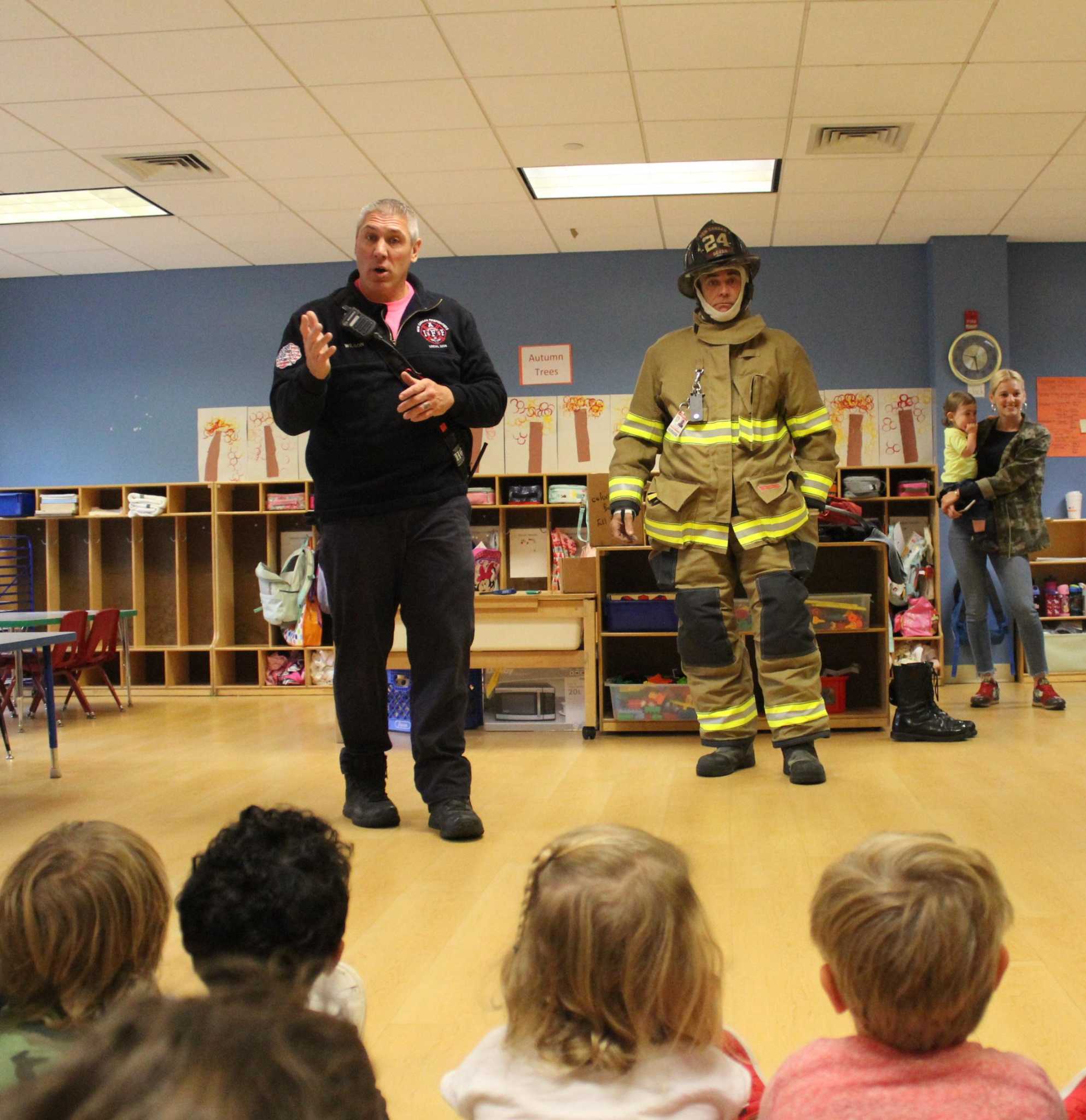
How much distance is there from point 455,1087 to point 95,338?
8034 millimetres

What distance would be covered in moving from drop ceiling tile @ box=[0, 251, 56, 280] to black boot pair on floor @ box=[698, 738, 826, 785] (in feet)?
Result: 19.6

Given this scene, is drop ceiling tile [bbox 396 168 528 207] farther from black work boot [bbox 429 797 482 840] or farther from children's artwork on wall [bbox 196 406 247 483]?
black work boot [bbox 429 797 482 840]

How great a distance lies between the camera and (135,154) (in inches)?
231

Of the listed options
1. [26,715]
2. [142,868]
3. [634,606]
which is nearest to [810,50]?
[634,606]

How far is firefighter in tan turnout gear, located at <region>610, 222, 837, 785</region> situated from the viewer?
152 inches

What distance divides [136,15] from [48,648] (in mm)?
2327

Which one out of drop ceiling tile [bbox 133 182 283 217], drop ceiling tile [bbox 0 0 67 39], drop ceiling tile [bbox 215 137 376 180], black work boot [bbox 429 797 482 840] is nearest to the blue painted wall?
drop ceiling tile [bbox 133 182 283 217]

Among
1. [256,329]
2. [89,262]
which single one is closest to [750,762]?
Result: [256,329]

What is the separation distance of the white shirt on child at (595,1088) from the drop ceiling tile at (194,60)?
4368mm

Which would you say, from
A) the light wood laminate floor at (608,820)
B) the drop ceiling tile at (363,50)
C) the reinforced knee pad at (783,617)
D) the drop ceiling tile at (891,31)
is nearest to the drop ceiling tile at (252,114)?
the drop ceiling tile at (363,50)

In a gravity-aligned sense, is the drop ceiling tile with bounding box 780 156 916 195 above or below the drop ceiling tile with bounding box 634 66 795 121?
below

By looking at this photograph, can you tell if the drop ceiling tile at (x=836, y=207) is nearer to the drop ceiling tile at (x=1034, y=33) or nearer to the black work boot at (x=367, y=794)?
the drop ceiling tile at (x=1034, y=33)

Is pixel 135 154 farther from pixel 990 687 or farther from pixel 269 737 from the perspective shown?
pixel 990 687

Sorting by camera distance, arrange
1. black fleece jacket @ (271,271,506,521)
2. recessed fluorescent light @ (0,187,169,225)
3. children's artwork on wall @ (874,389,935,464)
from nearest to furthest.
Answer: black fleece jacket @ (271,271,506,521), recessed fluorescent light @ (0,187,169,225), children's artwork on wall @ (874,389,935,464)
